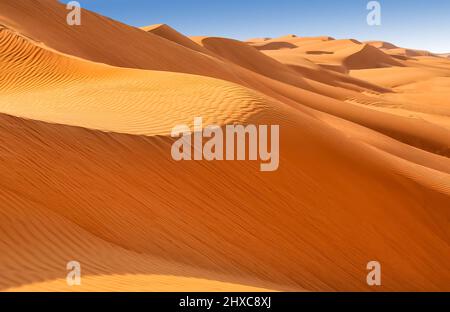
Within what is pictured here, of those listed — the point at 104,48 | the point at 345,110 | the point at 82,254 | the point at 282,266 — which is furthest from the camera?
the point at 345,110

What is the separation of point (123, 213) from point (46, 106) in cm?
563

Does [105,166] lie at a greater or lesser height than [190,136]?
lesser

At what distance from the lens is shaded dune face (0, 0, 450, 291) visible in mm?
5012

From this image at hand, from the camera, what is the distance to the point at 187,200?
275 inches

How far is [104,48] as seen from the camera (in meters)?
19.0

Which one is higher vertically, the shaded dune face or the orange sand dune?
the orange sand dune

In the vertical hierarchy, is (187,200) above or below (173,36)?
below

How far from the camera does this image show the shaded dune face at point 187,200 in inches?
197

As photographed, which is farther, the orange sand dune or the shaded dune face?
the orange sand dune

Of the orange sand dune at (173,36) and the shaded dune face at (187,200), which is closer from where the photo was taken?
the shaded dune face at (187,200)

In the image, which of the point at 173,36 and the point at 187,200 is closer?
the point at 187,200

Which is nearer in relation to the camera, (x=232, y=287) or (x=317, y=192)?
(x=232, y=287)

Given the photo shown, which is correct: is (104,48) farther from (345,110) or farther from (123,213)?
(123,213)
